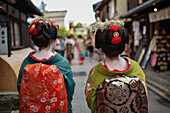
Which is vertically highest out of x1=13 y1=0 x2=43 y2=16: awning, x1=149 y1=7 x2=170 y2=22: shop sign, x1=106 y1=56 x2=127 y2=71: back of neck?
x1=13 y1=0 x2=43 y2=16: awning

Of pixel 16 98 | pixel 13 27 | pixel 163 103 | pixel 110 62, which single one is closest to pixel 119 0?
pixel 13 27

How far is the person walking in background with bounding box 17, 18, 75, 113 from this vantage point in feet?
9.97

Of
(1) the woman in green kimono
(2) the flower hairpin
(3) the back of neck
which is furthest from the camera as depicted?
(2) the flower hairpin

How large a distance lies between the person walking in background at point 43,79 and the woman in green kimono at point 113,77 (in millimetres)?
529

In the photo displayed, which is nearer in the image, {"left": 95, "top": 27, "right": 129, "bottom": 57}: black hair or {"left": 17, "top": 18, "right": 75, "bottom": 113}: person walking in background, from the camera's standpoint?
{"left": 95, "top": 27, "right": 129, "bottom": 57}: black hair

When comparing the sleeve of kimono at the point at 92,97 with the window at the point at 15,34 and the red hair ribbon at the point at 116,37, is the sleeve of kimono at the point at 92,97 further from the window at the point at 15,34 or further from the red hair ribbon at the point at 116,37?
the window at the point at 15,34

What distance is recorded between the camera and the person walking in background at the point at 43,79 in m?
3.04

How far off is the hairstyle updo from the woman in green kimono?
83cm

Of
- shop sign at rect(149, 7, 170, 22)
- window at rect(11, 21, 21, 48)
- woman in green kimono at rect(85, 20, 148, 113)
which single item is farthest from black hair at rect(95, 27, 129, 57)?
shop sign at rect(149, 7, 170, 22)

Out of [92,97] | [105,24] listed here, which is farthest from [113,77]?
[105,24]

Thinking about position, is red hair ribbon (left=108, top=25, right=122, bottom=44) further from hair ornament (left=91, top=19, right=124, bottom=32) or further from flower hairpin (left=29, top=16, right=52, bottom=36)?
flower hairpin (left=29, top=16, right=52, bottom=36)

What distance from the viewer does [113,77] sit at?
8.89 feet

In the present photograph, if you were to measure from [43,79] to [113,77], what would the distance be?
41.6 inches

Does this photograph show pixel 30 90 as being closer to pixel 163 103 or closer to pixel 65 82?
pixel 65 82
